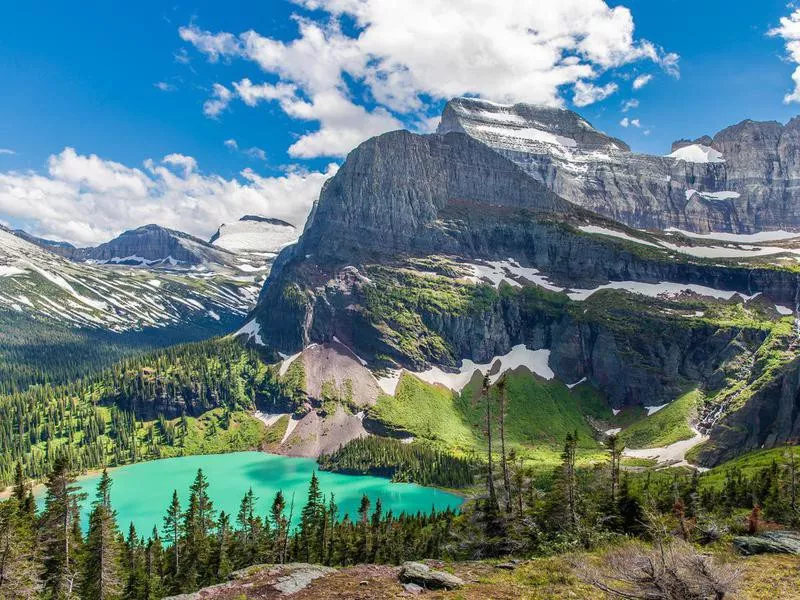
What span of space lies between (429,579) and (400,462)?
504 ft

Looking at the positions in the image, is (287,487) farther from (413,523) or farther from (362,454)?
(413,523)

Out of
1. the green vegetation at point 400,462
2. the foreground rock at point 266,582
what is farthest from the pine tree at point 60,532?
the green vegetation at point 400,462

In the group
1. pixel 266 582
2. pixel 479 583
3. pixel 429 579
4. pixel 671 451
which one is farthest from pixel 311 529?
pixel 671 451

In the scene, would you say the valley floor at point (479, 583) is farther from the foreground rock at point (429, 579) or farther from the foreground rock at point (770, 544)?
the foreground rock at point (770, 544)

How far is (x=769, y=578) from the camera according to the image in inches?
858

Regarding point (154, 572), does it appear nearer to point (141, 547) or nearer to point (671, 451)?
point (141, 547)

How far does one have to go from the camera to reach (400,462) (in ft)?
561

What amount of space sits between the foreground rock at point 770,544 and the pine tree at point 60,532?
45525 millimetres

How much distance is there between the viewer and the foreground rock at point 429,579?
74.7ft

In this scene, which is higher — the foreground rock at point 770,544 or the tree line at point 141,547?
the foreground rock at point 770,544

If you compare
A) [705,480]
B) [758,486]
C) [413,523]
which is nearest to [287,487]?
[413,523]

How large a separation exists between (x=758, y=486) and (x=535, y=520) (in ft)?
175

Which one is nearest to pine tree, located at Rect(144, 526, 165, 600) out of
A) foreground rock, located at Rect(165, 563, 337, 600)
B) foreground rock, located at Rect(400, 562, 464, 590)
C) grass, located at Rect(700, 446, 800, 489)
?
foreground rock, located at Rect(165, 563, 337, 600)

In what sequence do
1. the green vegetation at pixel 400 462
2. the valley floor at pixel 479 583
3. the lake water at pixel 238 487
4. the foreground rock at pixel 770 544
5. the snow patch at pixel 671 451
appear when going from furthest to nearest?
1. the snow patch at pixel 671 451
2. the green vegetation at pixel 400 462
3. the lake water at pixel 238 487
4. the foreground rock at pixel 770 544
5. the valley floor at pixel 479 583
